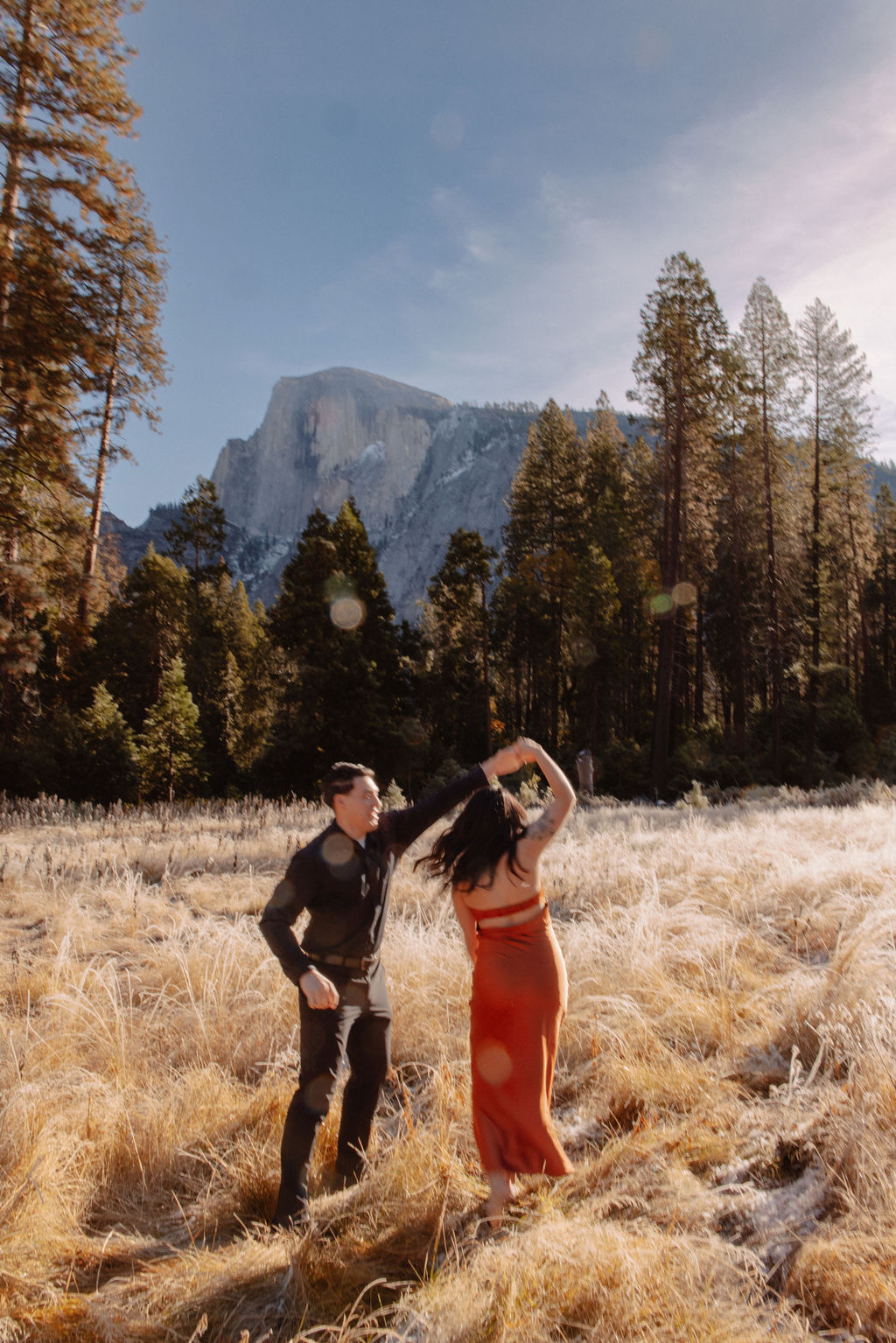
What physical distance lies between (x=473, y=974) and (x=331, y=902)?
0.66 meters

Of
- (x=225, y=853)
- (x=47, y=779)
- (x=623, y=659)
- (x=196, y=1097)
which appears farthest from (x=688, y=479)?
(x=196, y=1097)

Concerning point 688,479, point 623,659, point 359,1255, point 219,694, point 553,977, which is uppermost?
point 688,479

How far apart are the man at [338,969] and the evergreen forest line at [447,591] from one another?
9.47 metres

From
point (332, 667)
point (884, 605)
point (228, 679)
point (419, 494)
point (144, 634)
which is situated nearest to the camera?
point (332, 667)

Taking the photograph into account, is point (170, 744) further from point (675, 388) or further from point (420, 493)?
point (420, 493)

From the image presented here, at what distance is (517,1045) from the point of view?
9.50 feet

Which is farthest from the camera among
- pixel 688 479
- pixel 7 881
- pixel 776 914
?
pixel 688 479

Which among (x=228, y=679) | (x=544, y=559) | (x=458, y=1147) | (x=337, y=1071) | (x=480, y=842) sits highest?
(x=544, y=559)

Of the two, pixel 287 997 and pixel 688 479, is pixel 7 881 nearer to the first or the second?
pixel 287 997

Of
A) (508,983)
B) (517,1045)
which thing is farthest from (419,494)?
(517,1045)

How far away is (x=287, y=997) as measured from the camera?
458 centimetres

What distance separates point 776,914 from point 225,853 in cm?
670

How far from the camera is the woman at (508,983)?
2850 millimetres

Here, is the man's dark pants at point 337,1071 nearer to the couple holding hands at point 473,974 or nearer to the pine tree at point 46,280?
the couple holding hands at point 473,974
